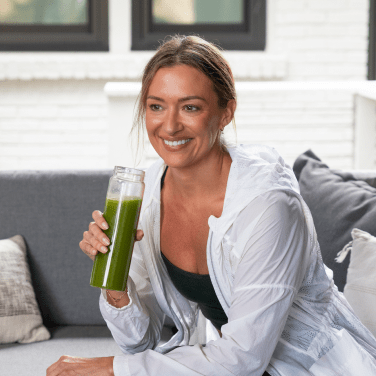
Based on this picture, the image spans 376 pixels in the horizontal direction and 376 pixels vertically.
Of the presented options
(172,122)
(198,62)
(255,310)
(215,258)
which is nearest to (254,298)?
(255,310)

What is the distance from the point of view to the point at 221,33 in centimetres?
429

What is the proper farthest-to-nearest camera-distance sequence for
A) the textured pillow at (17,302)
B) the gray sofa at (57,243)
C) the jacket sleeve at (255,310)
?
the gray sofa at (57,243)
the textured pillow at (17,302)
the jacket sleeve at (255,310)

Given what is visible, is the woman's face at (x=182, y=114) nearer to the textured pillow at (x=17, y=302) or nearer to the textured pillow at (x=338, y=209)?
the textured pillow at (x=338, y=209)

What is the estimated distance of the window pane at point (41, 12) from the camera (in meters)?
4.32

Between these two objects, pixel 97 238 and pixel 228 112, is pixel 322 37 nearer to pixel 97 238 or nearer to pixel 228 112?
pixel 228 112

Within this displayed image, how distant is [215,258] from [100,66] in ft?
10.3

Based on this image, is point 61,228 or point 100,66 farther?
point 100,66

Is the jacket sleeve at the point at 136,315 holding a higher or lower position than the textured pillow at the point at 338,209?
lower

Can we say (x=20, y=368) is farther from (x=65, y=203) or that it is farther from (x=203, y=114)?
(x=203, y=114)

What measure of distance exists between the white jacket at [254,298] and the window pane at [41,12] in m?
3.16

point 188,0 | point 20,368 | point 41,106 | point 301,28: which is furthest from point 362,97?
point 20,368

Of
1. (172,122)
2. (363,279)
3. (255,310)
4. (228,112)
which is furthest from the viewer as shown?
(363,279)

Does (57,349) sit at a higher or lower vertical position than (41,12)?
lower

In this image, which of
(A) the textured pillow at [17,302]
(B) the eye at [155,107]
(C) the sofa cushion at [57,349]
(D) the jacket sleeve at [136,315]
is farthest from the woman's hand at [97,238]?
(A) the textured pillow at [17,302]
